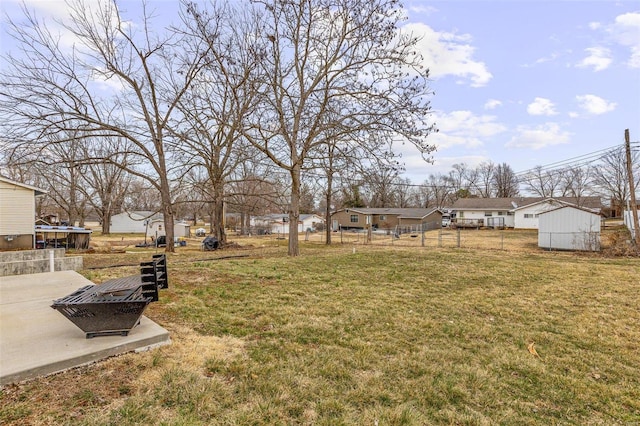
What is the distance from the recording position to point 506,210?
125 ft

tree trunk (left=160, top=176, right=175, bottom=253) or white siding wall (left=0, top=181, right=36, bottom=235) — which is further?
tree trunk (left=160, top=176, right=175, bottom=253)

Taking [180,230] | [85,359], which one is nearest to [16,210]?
[85,359]

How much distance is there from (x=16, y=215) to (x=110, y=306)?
558 inches

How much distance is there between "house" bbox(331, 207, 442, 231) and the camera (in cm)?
4006

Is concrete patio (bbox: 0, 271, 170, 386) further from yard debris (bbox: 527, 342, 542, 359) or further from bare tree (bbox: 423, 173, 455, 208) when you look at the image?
bare tree (bbox: 423, 173, 455, 208)

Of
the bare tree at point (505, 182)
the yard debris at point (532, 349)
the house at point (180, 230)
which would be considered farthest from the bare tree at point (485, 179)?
the yard debris at point (532, 349)

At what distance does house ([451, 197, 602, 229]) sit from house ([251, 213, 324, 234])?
63.2ft

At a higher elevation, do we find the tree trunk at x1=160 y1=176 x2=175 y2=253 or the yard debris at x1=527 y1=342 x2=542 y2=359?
the tree trunk at x1=160 y1=176 x2=175 y2=253

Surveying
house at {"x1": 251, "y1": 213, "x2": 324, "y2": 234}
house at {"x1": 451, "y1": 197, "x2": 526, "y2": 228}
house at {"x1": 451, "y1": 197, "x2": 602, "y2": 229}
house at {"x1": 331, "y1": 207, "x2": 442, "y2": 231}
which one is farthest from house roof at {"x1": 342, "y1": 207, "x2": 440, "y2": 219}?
house at {"x1": 251, "y1": 213, "x2": 324, "y2": 234}

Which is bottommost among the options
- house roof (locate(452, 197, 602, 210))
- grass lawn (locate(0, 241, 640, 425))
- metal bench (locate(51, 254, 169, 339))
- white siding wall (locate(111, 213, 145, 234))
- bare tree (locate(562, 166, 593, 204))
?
grass lawn (locate(0, 241, 640, 425))

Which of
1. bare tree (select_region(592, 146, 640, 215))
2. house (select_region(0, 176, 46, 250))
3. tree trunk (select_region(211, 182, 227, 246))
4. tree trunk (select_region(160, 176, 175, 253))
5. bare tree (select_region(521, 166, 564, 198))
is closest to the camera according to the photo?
house (select_region(0, 176, 46, 250))

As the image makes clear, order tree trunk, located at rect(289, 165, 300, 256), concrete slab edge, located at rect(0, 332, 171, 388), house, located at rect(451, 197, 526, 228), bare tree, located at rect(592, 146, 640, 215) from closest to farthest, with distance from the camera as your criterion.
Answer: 1. concrete slab edge, located at rect(0, 332, 171, 388)
2. tree trunk, located at rect(289, 165, 300, 256)
3. bare tree, located at rect(592, 146, 640, 215)
4. house, located at rect(451, 197, 526, 228)

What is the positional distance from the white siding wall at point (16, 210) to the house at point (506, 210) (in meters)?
38.4

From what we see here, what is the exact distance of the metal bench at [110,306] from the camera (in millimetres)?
2920
